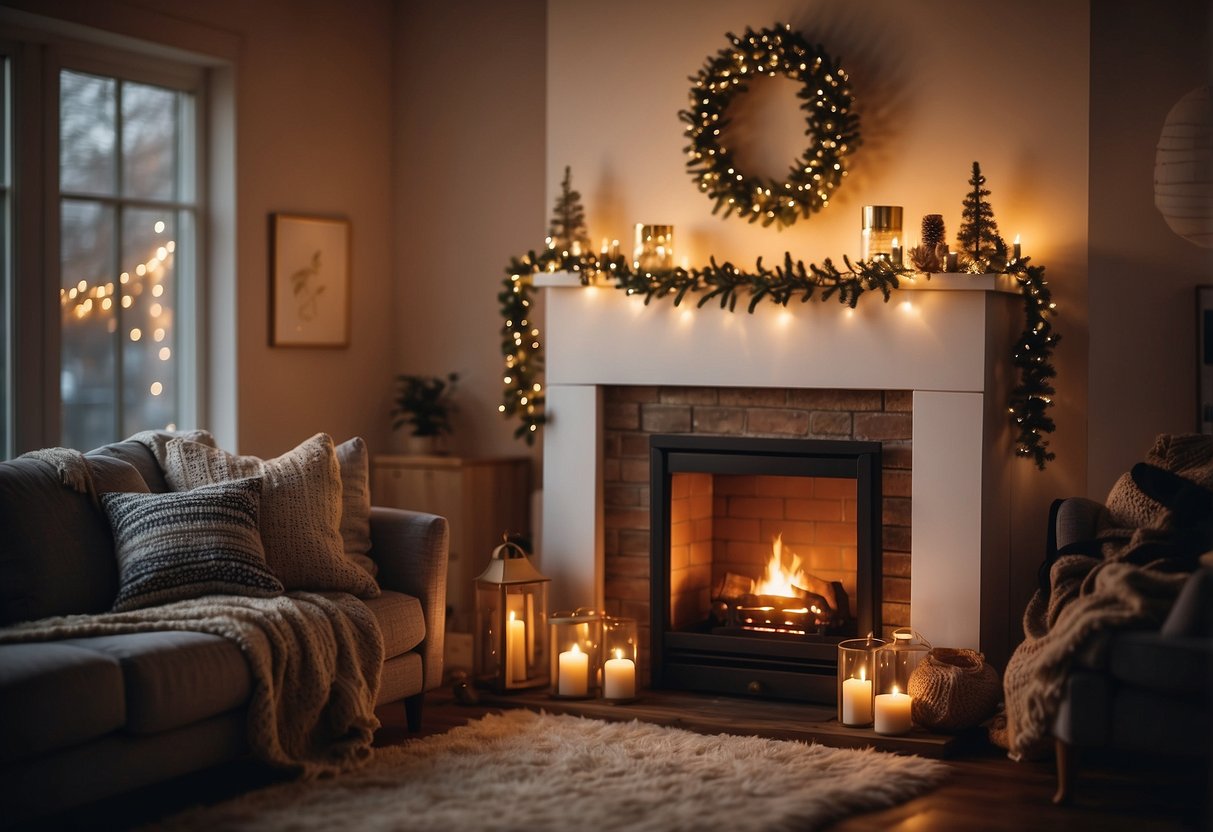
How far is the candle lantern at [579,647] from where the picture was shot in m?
4.57

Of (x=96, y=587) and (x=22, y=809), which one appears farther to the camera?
(x=96, y=587)

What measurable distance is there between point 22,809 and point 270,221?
2899 millimetres

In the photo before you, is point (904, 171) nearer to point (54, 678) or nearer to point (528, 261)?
point (528, 261)

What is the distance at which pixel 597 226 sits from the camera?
16.7 feet

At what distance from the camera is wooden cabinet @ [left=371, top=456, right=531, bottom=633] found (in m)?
5.29

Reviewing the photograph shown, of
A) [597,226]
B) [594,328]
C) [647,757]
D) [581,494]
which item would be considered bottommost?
[647,757]

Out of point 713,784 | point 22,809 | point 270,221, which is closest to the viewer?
point 22,809

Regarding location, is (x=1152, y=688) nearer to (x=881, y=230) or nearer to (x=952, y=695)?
(x=952, y=695)

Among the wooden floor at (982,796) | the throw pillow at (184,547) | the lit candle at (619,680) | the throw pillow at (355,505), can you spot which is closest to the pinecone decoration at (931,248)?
the wooden floor at (982,796)

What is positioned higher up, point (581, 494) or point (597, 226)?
point (597, 226)

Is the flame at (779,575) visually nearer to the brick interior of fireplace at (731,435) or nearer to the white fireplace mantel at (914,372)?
the brick interior of fireplace at (731,435)

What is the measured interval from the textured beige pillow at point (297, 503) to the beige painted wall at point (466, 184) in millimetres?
1551

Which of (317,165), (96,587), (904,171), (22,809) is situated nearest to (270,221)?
(317,165)

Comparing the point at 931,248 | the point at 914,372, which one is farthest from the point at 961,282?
the point at 914,372
